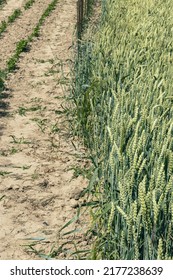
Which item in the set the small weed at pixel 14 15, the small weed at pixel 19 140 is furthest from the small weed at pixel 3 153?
the small weed at pixel 14 15

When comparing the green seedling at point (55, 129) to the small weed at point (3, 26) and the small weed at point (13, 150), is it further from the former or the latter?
the small weed at point (3, 26)

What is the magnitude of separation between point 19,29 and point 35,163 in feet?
18.1

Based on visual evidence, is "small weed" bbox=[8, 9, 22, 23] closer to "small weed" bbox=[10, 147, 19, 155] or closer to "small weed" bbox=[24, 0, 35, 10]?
"small weed" bbox=[24, 0, 35, 10]

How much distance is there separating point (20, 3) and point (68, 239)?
9342mm

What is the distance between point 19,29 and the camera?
32.5ft

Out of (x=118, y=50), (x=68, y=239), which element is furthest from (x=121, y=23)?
(x=68, y=239)

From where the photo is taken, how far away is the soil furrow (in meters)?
8.47

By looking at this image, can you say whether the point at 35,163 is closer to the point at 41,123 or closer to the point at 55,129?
the point at 55,129

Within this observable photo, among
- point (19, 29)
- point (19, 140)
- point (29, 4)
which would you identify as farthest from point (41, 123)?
point (29, 4)

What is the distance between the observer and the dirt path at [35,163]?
409cm

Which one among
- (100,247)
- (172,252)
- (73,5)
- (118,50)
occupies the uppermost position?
(118,50)

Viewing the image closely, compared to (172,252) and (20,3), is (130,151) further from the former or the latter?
(20,3)

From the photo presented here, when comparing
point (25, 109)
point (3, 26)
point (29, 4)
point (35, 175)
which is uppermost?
point (35, 175)

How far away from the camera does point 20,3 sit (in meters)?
12.1
